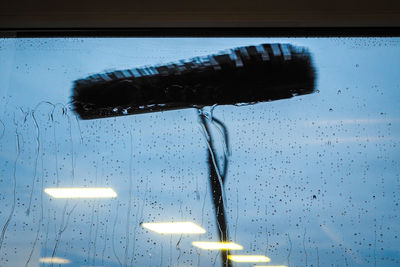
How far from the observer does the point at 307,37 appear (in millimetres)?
1888

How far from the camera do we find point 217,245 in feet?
5.55

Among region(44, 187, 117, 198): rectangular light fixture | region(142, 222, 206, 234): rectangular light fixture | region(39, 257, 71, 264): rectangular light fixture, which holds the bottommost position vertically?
region(39, 257, 71, 264): rectangular light fixture

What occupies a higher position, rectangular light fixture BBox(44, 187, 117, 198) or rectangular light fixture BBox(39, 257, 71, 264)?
rectangular light fixture BBox(44, 187, 117, 198)

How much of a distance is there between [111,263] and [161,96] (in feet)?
2.00

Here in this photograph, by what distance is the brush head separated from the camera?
1.83 metres

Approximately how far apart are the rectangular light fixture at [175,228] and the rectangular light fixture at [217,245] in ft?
0.13

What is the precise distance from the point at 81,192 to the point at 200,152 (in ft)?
1.44

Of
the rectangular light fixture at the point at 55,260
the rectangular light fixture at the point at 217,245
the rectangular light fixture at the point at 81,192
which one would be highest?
the rectangular light fixture at the point at 81,192

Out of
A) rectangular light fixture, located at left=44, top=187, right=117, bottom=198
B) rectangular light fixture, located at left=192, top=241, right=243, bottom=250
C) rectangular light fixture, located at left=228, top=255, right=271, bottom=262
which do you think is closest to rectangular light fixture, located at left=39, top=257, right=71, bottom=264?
rectangular light fixture, located at left=44, top=187, right=117, bottom=198

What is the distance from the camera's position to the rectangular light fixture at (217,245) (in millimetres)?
1687

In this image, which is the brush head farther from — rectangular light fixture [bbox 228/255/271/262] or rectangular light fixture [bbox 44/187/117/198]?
rectangular light fixture [bbox 228/255/271/262]

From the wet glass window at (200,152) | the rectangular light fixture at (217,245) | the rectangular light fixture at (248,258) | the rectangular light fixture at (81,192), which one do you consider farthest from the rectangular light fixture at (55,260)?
the rectangular light fixture at (248,258)

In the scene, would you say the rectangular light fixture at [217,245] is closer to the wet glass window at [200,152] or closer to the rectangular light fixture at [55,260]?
the wet glass window at [200,152]
